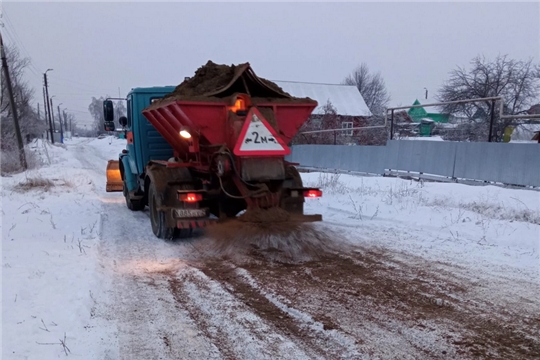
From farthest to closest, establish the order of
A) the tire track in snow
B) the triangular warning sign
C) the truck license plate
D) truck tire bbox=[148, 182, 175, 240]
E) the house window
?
the house window < truck tire bbox=[148, 182, 175, 240] < the truck license plate < the triangular warning sign < the tire track in snow

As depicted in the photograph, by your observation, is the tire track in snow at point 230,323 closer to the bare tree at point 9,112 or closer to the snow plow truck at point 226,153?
the snow plow truck at point 226,153

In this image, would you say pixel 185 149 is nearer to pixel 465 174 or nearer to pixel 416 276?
pixel 416 276

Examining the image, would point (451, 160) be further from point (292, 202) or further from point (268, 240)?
point (268, 240)

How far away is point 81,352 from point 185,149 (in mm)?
4407

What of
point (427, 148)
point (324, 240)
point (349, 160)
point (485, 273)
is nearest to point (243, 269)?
point (324, 240)

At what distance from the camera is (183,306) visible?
14.3ft

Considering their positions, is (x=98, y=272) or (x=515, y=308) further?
(x=98, y=272)

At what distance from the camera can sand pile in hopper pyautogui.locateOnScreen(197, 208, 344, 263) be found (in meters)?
6.18

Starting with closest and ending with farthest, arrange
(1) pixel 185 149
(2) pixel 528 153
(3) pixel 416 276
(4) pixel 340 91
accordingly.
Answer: (3) pixel 416 276, (1) pixel 185 149, (2) pixel 528 153, (4) pixel 340 91

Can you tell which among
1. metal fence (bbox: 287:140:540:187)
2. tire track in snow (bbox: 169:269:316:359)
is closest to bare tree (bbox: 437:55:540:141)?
metal fence (bbox: 287:140:540:187)

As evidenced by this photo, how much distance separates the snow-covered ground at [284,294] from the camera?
350 centimetres

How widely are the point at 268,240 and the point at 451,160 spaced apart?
833 cm

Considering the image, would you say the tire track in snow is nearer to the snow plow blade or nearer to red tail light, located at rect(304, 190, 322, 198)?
red tail light, located at rect(304, 190, 322, 198)

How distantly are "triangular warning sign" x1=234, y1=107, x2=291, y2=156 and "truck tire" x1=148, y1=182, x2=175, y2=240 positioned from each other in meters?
1.84
